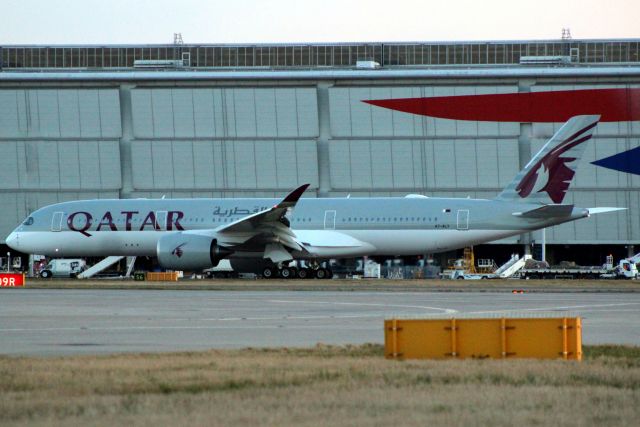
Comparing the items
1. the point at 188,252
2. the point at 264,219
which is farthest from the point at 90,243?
the point at 264,219

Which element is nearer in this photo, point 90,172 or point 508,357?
point 508,357

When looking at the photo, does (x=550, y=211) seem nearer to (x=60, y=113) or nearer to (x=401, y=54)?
(x=401, y=54)

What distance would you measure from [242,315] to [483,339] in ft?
35.6

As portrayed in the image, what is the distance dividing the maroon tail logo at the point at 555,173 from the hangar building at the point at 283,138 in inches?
754

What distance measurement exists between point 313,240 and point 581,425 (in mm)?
42110

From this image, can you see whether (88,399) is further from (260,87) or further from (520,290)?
(260,87)

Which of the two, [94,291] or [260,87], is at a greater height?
[260,87]

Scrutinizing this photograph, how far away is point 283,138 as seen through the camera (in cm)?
7269

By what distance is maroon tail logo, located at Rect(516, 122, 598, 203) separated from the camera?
5159 cm

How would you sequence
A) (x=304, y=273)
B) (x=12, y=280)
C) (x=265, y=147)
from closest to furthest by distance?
(x=12, y=280) < (x=304, y=273) < (x=265, y=147)

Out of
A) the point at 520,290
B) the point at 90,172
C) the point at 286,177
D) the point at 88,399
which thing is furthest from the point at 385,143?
the point at 88,399

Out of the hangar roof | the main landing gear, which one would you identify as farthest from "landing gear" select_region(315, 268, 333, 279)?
the hangar roof

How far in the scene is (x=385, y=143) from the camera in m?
72.4

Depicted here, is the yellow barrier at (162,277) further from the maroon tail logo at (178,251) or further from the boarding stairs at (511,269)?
the boarding stairs at (511,269)
